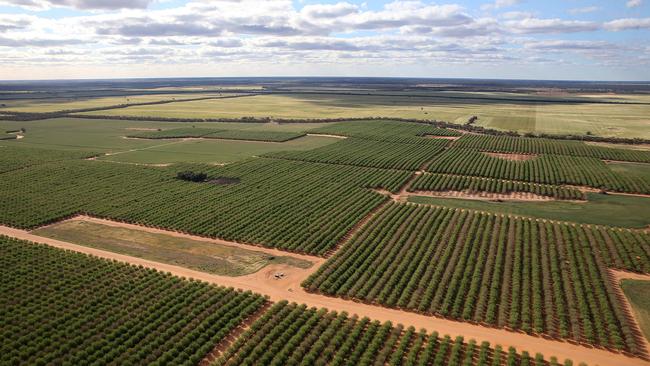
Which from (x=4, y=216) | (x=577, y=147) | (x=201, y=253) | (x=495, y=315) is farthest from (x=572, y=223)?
(x=4, y=216)

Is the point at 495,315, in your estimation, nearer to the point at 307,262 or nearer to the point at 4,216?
the point at 307,262

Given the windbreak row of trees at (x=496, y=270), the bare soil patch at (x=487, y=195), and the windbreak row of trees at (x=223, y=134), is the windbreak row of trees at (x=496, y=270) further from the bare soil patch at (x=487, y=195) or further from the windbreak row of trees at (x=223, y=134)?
the windbreak row of trees at (x=223, y=134)

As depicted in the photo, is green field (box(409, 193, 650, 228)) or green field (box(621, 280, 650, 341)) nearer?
green field (box(621, 280, 650, 341))

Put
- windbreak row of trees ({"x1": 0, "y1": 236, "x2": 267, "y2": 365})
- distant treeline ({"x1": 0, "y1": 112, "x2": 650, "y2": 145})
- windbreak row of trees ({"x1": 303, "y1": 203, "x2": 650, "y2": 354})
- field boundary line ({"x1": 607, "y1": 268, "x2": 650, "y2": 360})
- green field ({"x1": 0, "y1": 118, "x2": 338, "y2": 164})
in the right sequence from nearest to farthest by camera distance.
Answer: windbreak row of trees ({"x1": 0, "y1": 236, "x2": 267, "y2": 365}), field boundary line ({"x1": 607, "y1": 268, "x2": 650, "y2": 360}), windbreak row of trees ({"x1": 303, "y1": 203, "x2": 650, "y2": 354}), green field ({"x1": 0, "y1": 118, "x2": 338, "y2": 164}), distant treeline ({"x1": 0, "y1": 112, "x2": 650, "y2": 145})

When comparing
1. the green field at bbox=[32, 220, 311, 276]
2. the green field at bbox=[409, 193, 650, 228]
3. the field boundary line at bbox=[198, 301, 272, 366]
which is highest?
the green field at bbox=[409, 193, 650, 228]

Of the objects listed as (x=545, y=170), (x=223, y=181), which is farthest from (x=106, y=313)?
(x=545, y=170)

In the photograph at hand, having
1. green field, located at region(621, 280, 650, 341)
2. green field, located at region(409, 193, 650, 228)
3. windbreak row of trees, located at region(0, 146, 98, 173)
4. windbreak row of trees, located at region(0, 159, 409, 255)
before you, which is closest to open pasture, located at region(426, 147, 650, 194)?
green field, located at region(409, 193, 650, 228)

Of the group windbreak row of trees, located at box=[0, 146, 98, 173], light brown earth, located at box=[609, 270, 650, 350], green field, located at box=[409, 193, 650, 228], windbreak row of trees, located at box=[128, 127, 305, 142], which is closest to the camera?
light brown earth, located at box=[609, 270, 650, 350]

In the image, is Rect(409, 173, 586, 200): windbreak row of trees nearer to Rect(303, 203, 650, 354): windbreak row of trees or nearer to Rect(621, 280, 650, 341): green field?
Rect(303, 203, 650, 354): windbreak row of trees

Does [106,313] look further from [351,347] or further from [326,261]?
[326,261]
